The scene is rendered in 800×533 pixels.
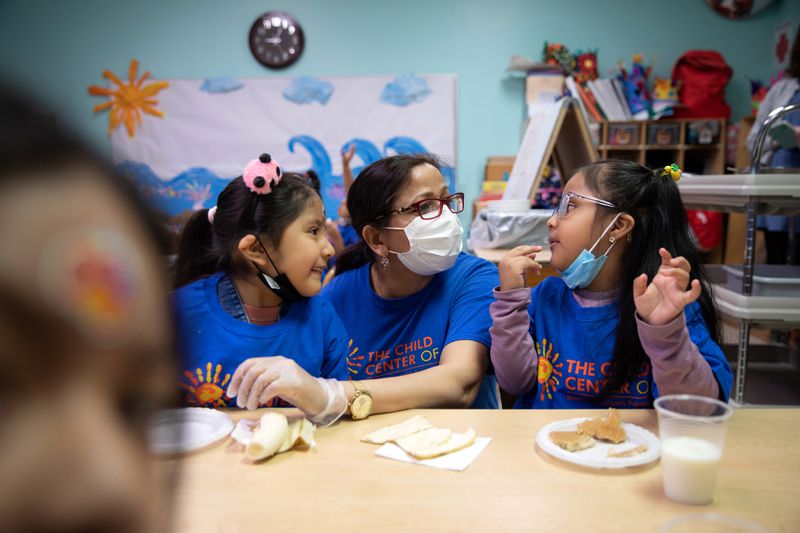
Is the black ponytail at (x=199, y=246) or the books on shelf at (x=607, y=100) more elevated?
the books on shelf at (x=607, y=100)

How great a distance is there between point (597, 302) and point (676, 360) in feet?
1.33

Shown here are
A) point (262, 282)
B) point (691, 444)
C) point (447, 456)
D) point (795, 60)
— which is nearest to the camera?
point (691, 444)

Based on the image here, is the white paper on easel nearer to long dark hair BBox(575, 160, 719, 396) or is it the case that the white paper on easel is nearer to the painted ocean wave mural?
long dark hair BBox(575, 160, 719, 396)

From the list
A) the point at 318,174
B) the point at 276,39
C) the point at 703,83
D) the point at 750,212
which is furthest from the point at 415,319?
the point at 703,83

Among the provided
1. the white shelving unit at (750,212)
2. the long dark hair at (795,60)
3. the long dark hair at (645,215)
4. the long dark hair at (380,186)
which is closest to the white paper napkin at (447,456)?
the long dark hair at (645,215)

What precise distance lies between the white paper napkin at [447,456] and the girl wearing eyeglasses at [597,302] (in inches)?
17.4

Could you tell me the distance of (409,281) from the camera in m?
1.93

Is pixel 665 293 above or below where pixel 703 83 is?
below

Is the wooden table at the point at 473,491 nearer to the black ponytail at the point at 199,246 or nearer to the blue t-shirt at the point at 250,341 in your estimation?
the blue t-shirt at the point at 250,341

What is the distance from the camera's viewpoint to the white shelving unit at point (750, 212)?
6.92 ft

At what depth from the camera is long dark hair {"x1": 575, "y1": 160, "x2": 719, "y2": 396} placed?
161cm

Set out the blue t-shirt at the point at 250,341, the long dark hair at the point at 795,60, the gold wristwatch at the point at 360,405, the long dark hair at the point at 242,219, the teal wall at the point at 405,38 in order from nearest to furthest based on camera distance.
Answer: the gold wristwatch at the point at 360,405
the blue t-shirt at the point at 250,341
the long dark hair at the point at 242,219
the long dark hair at the point at 795,60
the teal wall at the point at 405,38

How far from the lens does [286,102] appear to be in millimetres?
5047

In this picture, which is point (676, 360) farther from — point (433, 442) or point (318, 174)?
point (318, 174)
